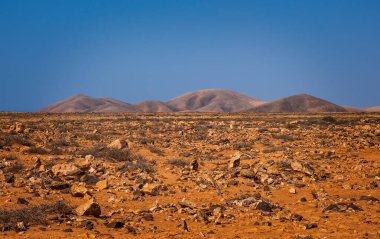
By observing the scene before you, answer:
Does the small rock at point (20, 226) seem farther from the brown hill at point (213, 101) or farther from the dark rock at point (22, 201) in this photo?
the brown hill at point (213, 101)

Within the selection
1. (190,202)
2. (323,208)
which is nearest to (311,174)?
(323,208)

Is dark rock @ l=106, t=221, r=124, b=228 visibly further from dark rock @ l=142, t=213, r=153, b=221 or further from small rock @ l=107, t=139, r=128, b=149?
small rock @ l=107, t=139, r=128, b=149

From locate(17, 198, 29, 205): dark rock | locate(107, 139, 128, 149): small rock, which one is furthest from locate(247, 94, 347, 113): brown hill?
locate(17, 198, 29, 205): dark rock

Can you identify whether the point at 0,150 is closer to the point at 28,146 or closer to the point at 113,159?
the point at 28,146

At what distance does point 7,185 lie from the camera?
898cm

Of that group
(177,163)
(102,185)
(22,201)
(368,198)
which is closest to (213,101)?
(177,163)

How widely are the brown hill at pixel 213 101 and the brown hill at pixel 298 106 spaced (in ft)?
126

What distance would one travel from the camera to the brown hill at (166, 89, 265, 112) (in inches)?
6383

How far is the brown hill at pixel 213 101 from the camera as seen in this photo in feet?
532

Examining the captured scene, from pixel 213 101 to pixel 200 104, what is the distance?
571 centimetres

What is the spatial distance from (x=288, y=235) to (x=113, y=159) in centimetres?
778

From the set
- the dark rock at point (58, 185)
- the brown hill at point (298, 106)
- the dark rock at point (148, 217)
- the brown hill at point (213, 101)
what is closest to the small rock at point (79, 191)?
the dark rock at point (58, 185)

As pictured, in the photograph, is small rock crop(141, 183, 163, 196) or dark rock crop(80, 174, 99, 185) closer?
small rock crop(141, 183, 163, 196)

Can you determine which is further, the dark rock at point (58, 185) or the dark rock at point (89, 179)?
the dark rock at point (89, 179)
